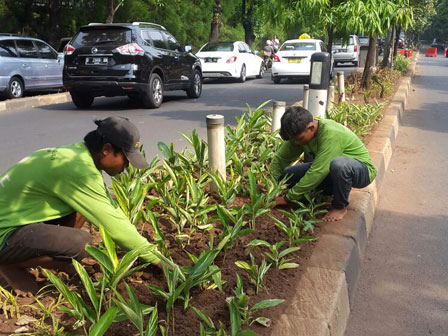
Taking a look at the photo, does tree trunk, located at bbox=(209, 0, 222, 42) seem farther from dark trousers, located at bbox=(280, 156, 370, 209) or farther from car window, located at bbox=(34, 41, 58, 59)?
dark trousers, located at bbox=(280, 156, 370, 209)

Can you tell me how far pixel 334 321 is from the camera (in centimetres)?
285

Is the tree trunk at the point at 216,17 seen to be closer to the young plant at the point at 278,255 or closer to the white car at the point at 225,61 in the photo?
the white car at the point at 225,61

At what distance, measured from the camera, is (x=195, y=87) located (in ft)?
43.6

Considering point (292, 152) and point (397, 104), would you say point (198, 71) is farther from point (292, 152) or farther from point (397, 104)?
point (292, 152)

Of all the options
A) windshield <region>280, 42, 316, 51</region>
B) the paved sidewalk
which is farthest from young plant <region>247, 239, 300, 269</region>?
windshield <region>280, 42, 316, 51</region>

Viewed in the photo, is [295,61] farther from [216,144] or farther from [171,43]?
[216,144]

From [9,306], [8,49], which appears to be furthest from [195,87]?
[9,306]

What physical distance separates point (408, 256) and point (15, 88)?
10.9 m

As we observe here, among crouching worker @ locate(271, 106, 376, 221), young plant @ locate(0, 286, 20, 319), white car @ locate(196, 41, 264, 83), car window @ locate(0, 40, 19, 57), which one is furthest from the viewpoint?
white car @ locate(196, 41, 264, 83)

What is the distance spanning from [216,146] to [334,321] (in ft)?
6.54

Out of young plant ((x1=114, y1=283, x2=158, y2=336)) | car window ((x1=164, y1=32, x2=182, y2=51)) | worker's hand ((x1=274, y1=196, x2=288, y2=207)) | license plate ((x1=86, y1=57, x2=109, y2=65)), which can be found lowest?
worker's hand ((x1=274, y1=196, x2=288, y2=207))

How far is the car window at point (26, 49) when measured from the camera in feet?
42.7

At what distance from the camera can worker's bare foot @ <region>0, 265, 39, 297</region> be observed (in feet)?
9.35

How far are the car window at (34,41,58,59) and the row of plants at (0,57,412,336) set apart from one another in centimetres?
962
